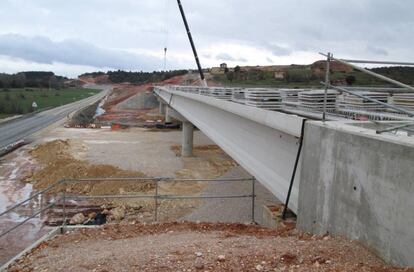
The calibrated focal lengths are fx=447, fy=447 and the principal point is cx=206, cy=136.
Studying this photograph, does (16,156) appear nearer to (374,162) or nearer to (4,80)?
(374,162)

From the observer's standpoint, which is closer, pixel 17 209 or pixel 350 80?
pixel 17 209

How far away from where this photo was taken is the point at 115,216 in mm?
19031

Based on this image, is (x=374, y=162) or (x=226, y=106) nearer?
(x=374, y=162)

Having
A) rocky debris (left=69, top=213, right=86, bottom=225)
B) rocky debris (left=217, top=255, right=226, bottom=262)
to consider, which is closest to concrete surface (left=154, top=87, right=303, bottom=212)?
rocky debris (left=217, top=255, right=226, bottom=262)

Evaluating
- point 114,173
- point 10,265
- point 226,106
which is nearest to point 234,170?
point 114,173

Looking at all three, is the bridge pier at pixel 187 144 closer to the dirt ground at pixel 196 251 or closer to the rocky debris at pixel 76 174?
the rocky debris at pixel 76 174

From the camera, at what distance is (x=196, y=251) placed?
7234 mm

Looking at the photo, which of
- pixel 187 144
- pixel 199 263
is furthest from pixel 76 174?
pixel 199 263

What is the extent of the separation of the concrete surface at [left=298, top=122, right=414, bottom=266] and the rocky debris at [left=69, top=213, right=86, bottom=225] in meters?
12.6

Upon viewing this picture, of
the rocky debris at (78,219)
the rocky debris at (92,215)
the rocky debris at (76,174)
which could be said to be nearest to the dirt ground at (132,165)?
the rocky debris at (76,174)

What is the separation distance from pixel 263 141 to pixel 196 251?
520cm

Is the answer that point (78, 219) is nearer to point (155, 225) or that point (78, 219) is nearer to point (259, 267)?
point (155, 225)

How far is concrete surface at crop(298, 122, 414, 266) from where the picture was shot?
522 centimetres

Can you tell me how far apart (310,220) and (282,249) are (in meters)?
1.13
